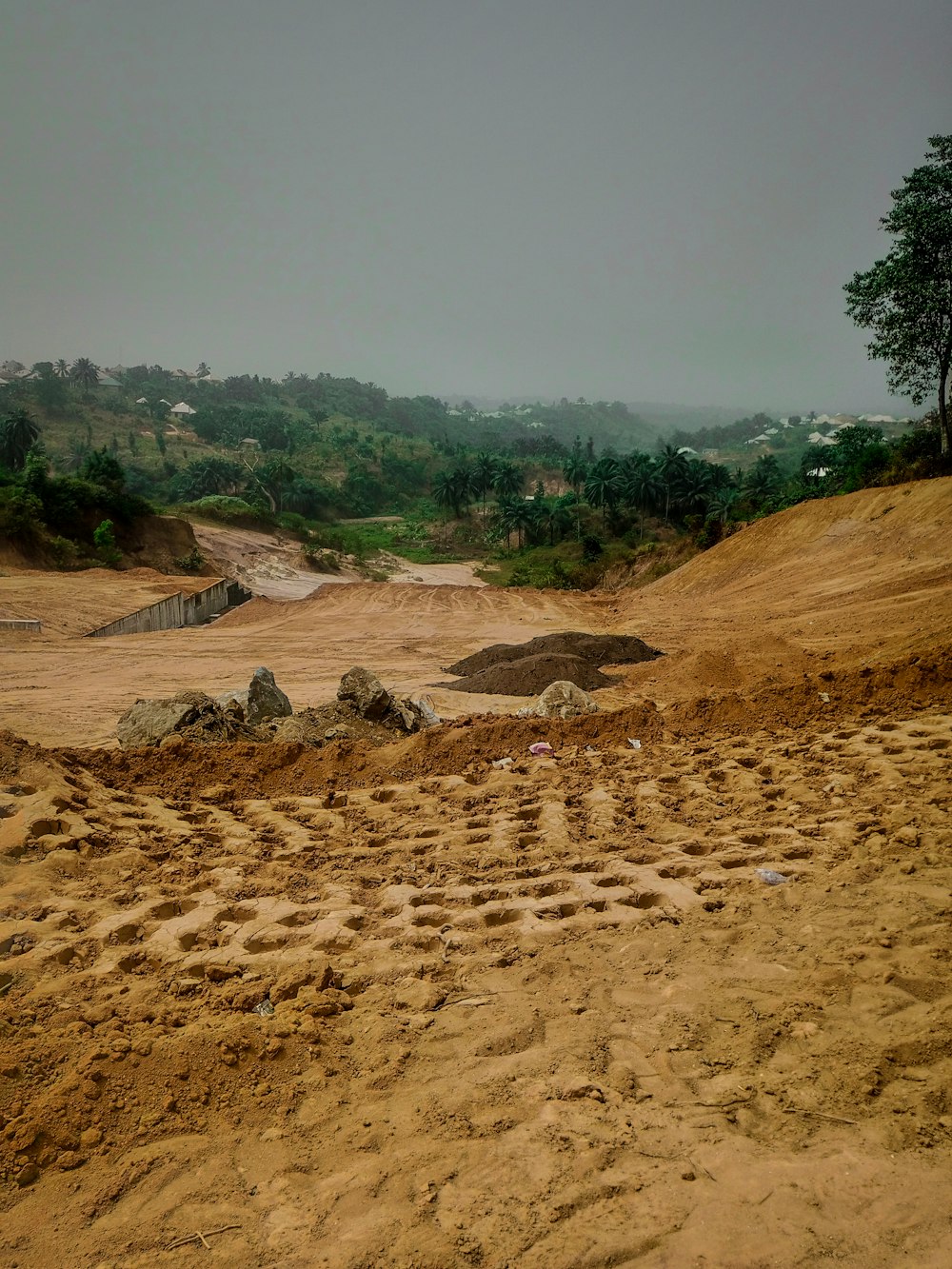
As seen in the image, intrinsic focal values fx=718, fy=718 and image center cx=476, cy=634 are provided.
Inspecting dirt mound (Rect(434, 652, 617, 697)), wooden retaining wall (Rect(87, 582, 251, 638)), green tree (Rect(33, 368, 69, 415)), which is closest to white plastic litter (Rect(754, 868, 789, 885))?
dirt mound (Rect(434, 652, 617, 697))

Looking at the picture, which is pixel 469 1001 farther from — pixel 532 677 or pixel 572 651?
pixel 572 651

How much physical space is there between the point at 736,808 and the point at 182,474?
6139cm

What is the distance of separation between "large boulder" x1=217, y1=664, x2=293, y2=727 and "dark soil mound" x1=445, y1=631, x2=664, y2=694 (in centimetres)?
446

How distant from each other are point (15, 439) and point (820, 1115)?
2006 inches

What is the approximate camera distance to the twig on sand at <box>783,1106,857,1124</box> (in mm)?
2256

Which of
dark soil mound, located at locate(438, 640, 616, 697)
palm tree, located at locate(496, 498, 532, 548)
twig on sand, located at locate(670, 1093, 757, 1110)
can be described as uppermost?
palm tree, located at locate(496, 498, 532, 548)

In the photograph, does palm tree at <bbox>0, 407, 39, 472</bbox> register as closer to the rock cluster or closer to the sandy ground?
the rock cluster

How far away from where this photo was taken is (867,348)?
21.4 m

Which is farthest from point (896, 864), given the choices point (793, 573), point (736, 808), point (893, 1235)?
point (793, 573)

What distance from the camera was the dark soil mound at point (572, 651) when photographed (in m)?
12.4

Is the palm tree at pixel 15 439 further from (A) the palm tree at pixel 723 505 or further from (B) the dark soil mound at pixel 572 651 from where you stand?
A: (B) the dark soil mound at pixel 572 651

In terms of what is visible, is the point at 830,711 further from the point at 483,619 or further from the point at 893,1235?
the point at 483,619

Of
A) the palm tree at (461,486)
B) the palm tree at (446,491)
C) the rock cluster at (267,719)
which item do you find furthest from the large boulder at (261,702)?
the palm tree at (461,486)

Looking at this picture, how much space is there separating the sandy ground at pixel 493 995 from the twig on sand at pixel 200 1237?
11 millimetres
